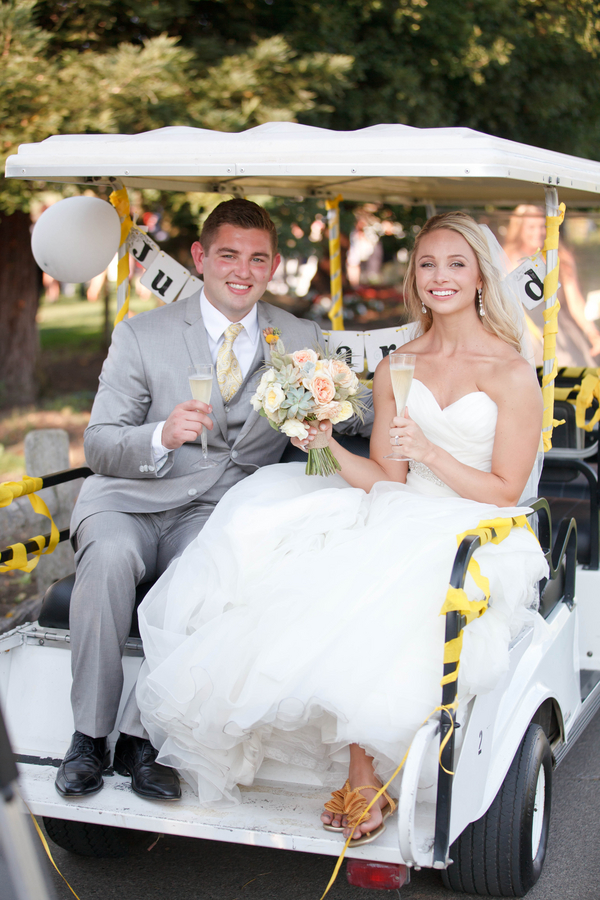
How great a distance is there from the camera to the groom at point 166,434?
9.18ft

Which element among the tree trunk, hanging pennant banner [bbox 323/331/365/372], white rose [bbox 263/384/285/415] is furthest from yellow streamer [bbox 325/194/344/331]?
the tree trunk

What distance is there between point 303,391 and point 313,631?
0.83m

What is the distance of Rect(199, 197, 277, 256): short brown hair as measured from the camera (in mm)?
3455

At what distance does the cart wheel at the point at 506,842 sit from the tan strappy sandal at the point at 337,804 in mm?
447

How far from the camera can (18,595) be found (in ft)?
17.9

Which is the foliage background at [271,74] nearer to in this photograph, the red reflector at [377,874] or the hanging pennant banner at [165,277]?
the hanging pennant banner at [165,277]

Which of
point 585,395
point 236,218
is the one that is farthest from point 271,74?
point 585,395

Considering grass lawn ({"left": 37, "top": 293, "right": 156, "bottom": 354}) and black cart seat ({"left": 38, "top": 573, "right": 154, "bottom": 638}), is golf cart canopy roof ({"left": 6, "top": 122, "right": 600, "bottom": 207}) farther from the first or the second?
grass lawn ({"left": 37, "top": 293, "right": 156, "bottom": 354})

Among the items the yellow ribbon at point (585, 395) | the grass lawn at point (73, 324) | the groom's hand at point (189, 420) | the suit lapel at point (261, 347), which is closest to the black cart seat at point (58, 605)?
the groom's hand at point (189, 420)

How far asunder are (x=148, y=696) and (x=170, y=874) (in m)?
0.83

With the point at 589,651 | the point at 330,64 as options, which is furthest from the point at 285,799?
the point at 330,64

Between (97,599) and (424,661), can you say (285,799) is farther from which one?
(97,599)

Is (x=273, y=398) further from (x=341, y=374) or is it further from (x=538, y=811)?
(x=538, y=811)

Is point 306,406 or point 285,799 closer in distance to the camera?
point 285,799
